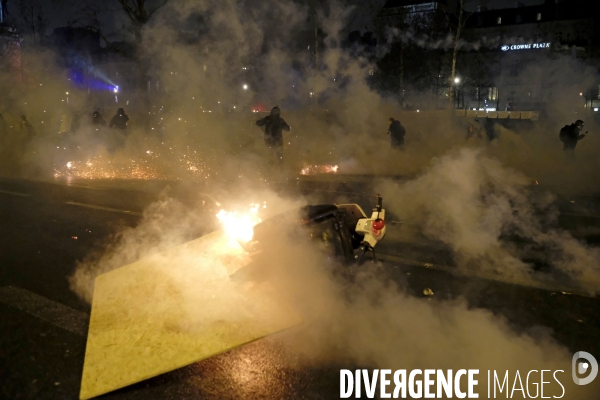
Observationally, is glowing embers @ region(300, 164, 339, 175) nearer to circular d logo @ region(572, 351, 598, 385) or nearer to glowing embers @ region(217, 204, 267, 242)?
glowing embers @ region(217, 204, 267, 242)

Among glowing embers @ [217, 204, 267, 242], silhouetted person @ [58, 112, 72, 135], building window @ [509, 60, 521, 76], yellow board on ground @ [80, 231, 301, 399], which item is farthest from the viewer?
building window @ [509, 60, 521, 76]

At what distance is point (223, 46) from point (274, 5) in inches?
81.8

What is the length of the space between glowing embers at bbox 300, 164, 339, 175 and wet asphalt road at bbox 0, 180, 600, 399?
6.22m

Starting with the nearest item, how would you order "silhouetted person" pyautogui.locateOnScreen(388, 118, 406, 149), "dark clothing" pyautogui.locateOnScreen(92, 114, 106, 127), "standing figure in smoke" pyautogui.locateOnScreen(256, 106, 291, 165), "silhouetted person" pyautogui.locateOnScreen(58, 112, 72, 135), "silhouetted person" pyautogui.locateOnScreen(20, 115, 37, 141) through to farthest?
"standing figure in smoke" pyautogui.locateOnScreen(256, 106, 291, 165) → "silhouetted person" pyautogui.locateOnScreen(388, 118, 406, 149) → "dark clothing" pyautogui.locateOnScreen(92, 114, 106, 127) → "silhouetted person" pyautogui.locateOnScreen(58, 112, 72, 135) → "silhouetted person" pyautogui.locateOnScreen(20, 115, 37, 141)

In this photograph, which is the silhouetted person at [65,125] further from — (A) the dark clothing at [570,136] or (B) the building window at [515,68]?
(B) the building window at [515,68]

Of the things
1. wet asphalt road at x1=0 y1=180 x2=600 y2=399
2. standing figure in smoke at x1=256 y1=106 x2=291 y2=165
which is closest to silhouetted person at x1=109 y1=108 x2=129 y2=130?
standing figure in smoke at x1=256 y1=106 x2=291 y2=165

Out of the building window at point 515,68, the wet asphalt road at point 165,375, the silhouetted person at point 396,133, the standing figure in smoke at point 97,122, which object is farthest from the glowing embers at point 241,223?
the building window at point 515,68

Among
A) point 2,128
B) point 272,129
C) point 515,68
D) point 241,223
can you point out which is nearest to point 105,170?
point 272,129

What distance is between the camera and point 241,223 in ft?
15.6

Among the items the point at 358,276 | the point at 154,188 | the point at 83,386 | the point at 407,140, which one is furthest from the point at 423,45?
the point at 83,386

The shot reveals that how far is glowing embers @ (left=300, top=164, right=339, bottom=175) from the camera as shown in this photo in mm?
12633

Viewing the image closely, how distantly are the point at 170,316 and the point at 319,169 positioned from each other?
31.2ft

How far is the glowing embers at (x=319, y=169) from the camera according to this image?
1263cm

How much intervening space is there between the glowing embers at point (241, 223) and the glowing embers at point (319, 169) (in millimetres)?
7342
